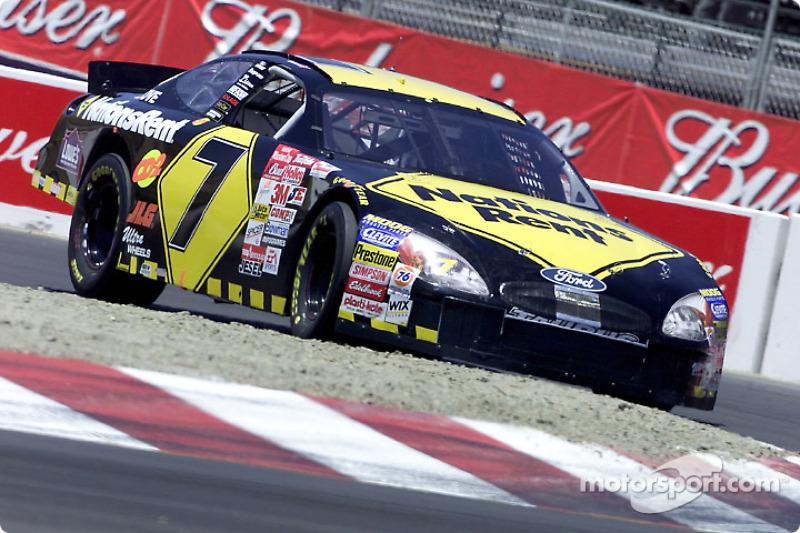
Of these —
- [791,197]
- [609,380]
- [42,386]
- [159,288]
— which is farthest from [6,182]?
[791,197]

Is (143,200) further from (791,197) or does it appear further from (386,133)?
(791,197)

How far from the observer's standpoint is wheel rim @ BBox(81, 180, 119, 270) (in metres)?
7.76

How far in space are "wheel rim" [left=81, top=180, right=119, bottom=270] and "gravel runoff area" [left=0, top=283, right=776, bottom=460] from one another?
1.93 m

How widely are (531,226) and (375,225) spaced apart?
2.29 ft

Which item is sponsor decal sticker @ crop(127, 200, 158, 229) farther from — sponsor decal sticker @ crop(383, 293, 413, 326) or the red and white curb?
the red and white curb

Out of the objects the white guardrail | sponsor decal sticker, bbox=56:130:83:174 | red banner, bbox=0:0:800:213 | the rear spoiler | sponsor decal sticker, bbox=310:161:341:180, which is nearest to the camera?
sponsor decal sticker, bbox=310:161:341:180

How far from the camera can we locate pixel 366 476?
4004mm

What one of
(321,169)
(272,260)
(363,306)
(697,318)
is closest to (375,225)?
(363,306)

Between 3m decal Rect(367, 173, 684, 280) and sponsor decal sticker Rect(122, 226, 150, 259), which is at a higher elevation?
3m decal Rect(367, 173, 684, 280)

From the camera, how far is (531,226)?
6199mm

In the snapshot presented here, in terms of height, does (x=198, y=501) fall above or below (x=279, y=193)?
below

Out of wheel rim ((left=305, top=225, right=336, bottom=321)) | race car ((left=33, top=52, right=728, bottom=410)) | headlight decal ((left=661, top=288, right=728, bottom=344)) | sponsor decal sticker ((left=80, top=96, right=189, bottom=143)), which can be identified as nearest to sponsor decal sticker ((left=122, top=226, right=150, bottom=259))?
race car ((left=33, top=52, right=728, bottom=410))

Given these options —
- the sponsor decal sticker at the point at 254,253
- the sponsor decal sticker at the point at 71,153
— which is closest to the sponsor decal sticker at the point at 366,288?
the sponsor decal sticker at the point at 254,253

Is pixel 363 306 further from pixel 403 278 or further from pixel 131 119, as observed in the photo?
pixel 131 119
